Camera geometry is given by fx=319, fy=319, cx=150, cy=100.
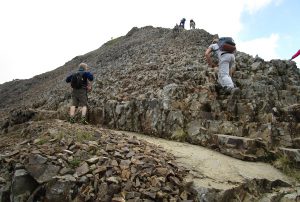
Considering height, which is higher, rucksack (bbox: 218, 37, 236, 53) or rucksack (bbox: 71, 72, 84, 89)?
rucksack (bbox: 218, 37, 236, 53)

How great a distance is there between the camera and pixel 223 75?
46.8ft

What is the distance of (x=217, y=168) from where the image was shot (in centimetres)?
877

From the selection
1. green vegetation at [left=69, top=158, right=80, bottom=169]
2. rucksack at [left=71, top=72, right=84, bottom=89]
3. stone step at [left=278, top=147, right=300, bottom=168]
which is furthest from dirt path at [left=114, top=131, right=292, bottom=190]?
rucksack at [left=71, top=72, right=84, bottom=89]

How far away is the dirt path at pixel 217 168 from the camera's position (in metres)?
7.92

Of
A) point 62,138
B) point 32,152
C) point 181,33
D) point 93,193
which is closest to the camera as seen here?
point 93,193

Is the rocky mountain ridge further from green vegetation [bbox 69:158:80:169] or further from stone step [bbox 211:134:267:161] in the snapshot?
green vegetation [bbox 69:158:80:169]

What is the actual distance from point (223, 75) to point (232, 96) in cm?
145

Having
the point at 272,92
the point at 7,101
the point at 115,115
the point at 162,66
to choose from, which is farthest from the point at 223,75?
the point at 7,101

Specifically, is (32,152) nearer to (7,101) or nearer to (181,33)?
(181,33)

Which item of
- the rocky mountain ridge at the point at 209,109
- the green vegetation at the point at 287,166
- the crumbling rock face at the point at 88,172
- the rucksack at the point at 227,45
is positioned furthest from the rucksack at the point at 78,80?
the green vegetation at the point at 287,166

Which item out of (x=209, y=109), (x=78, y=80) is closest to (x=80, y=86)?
(x=78, y=80)

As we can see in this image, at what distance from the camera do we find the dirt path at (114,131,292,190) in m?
7.92

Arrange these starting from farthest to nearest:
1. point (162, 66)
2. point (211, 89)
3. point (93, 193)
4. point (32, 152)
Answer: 1. point (162, 66)
2. point (211, 89)
3. point (32, 152)
4. point (93, 193)

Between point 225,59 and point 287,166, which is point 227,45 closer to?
point 225,59
